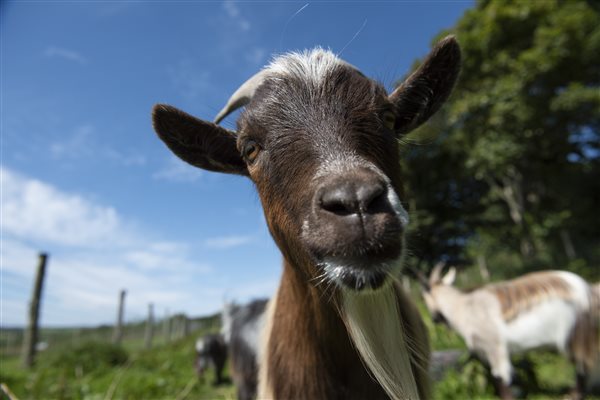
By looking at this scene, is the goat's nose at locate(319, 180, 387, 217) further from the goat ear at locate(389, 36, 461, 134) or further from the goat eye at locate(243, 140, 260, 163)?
the goat ear at locate(389, 36, 461, 134)

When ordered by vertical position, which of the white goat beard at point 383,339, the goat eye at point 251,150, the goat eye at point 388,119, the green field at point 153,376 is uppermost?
the goat eye at point 388,119

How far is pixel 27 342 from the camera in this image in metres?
10.1

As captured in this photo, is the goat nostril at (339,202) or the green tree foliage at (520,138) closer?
the goat nostril at (339,202)

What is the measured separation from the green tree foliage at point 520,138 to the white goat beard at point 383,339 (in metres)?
10.7

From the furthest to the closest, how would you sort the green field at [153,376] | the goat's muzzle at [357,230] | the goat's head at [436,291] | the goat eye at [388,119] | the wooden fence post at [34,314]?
the wooden fence post at [34,314], the goat's head at [436,291], the green field at [153,376], the goat eye at [388,119], the goat's muzzle at [357,230]

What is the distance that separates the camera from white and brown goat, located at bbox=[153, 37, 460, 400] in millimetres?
1476

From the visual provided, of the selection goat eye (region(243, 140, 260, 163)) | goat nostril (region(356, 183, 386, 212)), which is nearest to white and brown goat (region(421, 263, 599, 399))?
goat eye (region(243, 140, 260, 163))

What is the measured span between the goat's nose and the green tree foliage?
11.3m

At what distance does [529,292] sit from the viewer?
6641 millimetres

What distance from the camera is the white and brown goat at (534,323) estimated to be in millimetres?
6117

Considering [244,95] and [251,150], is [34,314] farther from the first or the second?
[251,150]

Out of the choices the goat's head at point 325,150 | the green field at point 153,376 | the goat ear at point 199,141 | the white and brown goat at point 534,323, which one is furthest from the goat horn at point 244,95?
the white and brown goat at point 534,323

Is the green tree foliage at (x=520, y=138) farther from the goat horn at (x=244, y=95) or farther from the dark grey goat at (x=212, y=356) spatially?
the goat horn at (x=244, y=95)

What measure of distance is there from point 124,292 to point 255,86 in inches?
591
